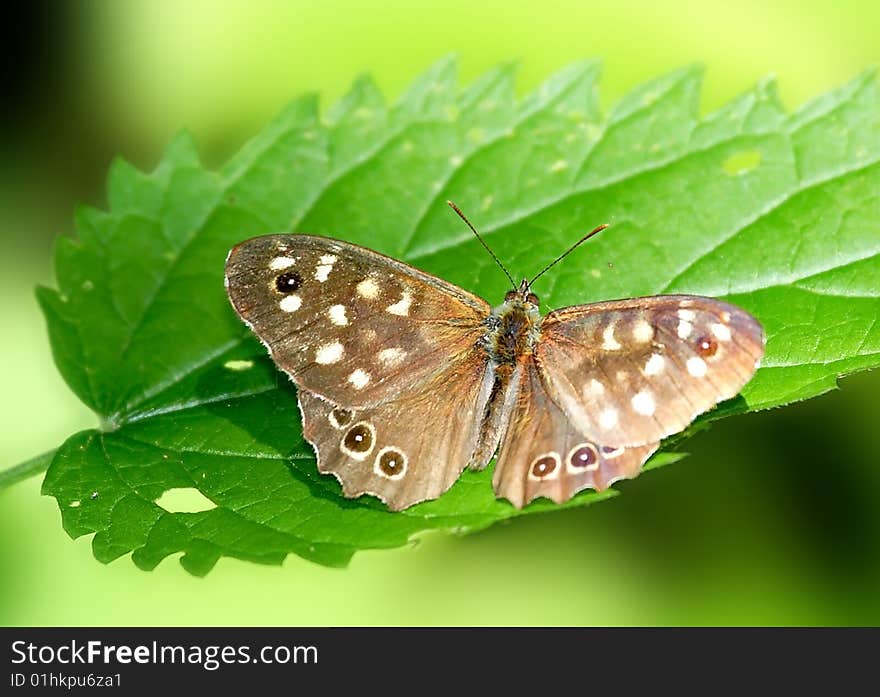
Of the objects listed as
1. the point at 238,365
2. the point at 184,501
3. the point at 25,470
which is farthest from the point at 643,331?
the point at 25,470

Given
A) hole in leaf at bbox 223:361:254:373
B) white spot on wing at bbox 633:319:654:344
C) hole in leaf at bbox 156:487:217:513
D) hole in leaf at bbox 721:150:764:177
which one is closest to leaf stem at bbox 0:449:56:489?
hole in leaf at bbox 156:487:217:513

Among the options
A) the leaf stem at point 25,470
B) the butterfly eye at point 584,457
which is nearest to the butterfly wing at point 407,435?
the butterfly eye at point 584,457

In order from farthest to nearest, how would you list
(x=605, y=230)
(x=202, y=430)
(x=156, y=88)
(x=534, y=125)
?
(x=156, y=88), (x=534, y=125), (x=605, y=230), (x=202, y=430)

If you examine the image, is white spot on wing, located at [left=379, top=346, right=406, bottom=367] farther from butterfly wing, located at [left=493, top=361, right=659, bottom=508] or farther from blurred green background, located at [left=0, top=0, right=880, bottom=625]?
blurred green background, located at [left=0, top=0, right=880, bottom=625]

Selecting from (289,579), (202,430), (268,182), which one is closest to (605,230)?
(268,182)

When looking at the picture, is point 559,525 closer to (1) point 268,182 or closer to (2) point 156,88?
(1) point 268,182
